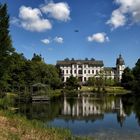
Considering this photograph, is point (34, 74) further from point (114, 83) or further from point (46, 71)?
point (114, 83)

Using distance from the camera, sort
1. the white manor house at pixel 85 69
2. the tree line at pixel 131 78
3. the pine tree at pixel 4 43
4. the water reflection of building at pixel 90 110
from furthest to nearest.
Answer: the white manor house at pixel 85 69, the tree line at pixel 131 78, the pine tree at pixel 4 43, the water reflection of building at pixel 90 110

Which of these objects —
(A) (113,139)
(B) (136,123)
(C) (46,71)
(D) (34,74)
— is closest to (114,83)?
(C) (46,71)

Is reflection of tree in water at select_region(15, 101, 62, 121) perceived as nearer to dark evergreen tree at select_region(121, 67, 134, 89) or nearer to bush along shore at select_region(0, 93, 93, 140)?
bush along shore at select_region(0, 93, 93, 140)

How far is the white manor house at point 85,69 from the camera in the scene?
162 metres

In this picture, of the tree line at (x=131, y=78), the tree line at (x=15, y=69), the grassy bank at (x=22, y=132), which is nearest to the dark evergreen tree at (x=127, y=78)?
the tree line at (x=131, y=78)

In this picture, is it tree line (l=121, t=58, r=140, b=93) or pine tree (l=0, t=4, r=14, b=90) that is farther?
tree line (l=121, t=58, r=140, b=93)

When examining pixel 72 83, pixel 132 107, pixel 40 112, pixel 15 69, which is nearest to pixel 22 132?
pixel 40 112

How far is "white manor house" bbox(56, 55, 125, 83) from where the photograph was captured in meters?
162

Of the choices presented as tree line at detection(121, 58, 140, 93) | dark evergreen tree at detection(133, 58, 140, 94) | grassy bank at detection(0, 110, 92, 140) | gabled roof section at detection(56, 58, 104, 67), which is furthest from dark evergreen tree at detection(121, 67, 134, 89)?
grassy bank at detection(0, 110, 92, 140)

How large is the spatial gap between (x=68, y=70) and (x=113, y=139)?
449 feet

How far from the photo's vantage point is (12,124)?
19703 millimetres

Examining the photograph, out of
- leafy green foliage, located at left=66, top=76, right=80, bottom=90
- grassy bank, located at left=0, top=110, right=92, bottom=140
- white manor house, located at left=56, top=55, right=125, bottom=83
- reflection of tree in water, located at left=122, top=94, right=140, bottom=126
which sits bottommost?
grassy bank, located at left=0, top=110, right=92, bottom=140

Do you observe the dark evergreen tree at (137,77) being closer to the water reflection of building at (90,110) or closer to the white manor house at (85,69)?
the white manor house at (85,69)

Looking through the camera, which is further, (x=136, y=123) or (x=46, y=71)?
(x=46, y=71)
